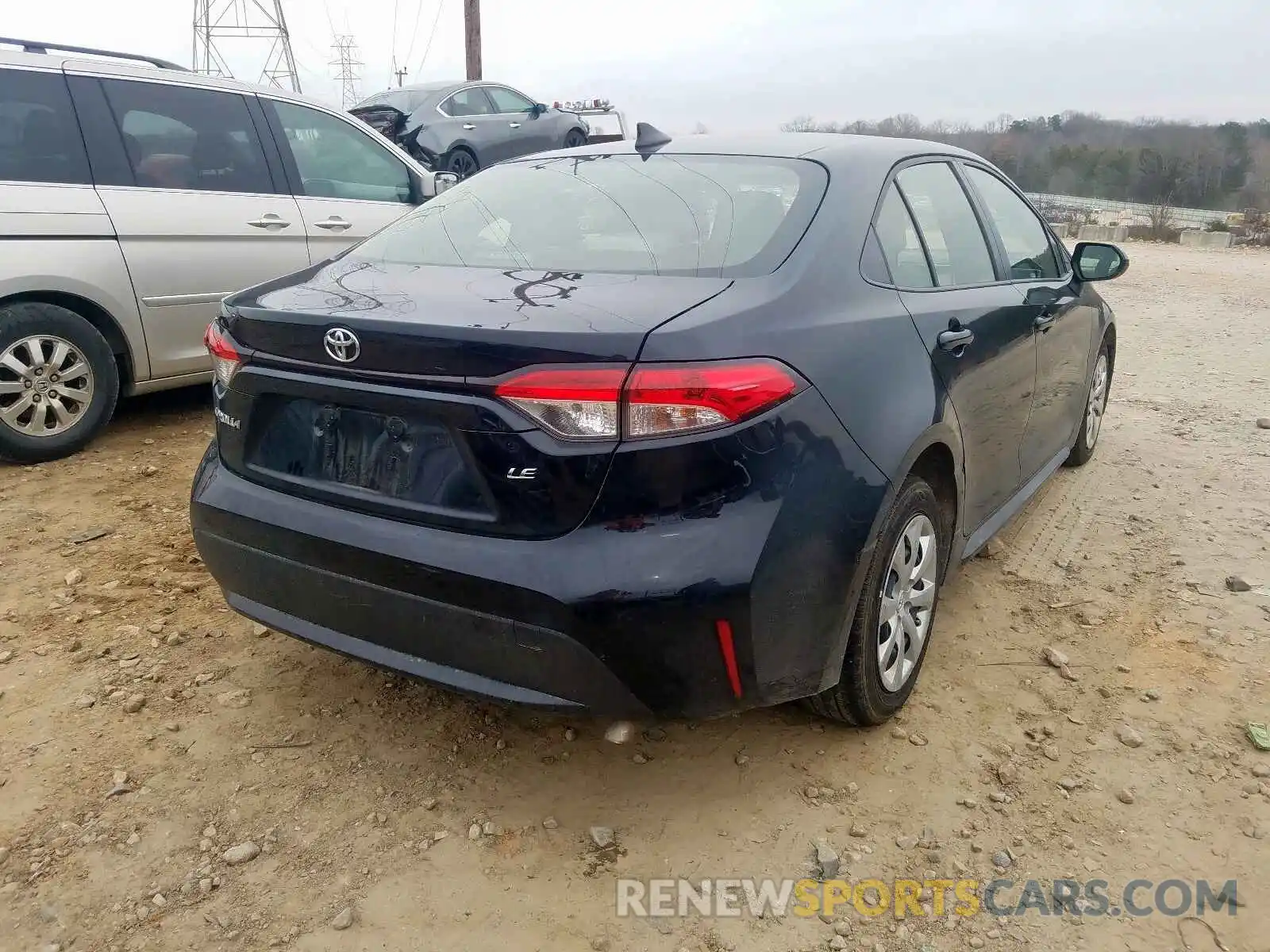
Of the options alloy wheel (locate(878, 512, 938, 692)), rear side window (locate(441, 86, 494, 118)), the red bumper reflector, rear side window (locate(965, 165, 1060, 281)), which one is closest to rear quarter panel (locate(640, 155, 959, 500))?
alloy wheel (locate(878, 512, 938, 692))

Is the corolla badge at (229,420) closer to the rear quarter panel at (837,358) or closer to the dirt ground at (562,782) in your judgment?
the dirt ground at (562,782)

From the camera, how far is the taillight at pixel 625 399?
1924 millimetres

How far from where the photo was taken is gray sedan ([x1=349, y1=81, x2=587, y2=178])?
1262 cm

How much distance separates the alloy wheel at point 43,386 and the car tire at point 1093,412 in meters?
4.72

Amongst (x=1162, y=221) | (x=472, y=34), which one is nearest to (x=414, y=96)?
(x=472, y=34)

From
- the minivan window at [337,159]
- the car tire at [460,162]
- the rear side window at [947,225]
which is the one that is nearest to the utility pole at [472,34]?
the car tire at [460,162]

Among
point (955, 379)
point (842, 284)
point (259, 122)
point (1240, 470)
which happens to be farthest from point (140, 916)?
point (1240, 470)

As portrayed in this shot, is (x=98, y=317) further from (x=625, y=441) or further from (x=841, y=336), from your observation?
(x=841, y=336)

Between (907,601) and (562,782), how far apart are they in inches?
41.6

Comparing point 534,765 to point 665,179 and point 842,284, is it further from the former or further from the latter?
point 665,179

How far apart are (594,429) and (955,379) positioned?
1298 millimetres

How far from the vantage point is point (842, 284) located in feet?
7.87

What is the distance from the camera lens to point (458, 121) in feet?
42.1

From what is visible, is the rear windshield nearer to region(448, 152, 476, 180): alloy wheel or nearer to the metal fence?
region(448, 152, 476, 180): alloy wheel
